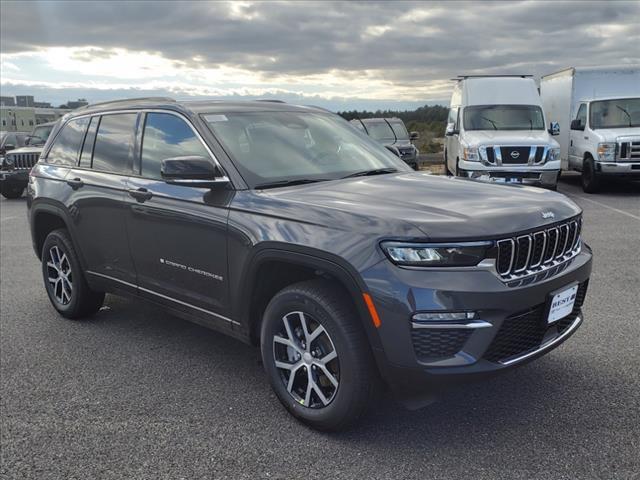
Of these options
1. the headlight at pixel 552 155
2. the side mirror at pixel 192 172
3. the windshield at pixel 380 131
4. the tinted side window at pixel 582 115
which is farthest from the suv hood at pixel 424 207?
the windshield at pixel 380 131

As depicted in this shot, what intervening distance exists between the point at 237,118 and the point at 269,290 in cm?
127

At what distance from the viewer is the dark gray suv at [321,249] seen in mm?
2850

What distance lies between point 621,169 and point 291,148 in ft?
36.8

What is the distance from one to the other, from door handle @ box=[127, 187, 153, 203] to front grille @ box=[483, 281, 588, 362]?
8.15 feet

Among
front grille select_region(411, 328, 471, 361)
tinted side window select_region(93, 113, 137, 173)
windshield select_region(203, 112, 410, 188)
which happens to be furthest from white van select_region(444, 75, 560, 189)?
front grille select_region(411, 328, 471, 361)

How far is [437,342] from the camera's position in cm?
283

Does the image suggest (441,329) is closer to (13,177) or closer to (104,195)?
(104,195)

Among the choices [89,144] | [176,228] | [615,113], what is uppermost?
[615,113]

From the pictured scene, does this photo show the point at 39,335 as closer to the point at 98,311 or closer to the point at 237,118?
the point at 98,311

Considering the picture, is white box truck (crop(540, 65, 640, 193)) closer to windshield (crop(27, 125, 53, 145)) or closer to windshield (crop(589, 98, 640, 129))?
windshield (crop(589, 98, 640, 129))

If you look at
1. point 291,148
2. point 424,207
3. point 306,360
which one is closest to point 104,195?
point 291,148

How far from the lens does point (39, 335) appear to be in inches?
199

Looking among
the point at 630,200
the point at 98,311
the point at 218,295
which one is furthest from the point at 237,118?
the point at 630,200

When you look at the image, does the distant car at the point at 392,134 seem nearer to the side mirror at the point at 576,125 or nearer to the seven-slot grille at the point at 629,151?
the side mirror at the point at 576,125
